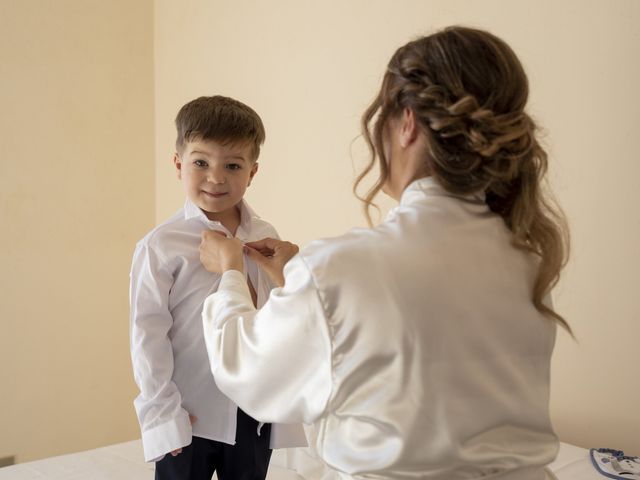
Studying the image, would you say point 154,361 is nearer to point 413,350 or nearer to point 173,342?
point 173,342

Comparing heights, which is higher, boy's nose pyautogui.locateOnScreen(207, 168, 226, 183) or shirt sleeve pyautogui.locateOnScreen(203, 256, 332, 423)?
boy's nose pyautogui.locateOnScreen(207, 168, 226, 183)

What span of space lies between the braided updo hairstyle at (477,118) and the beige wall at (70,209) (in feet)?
8.09

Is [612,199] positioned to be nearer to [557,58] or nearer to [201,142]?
[557,58]

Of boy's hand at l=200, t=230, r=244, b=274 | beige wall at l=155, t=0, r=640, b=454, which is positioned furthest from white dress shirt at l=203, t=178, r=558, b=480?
beige wall at l=155, t=0, r=640, b=454

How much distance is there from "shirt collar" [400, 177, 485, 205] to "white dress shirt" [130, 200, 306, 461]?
54cm

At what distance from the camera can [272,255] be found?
150 cm

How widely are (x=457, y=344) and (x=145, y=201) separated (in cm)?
291

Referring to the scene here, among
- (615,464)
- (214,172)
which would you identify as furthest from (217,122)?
(615,464)

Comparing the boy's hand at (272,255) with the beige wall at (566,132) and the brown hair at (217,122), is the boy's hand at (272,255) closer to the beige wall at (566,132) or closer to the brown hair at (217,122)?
the brown hair at (217,122)

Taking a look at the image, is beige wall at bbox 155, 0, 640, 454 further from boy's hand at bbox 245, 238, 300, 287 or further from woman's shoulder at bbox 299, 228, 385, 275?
woman's shoulder at bbox 299, 228, 385, 275

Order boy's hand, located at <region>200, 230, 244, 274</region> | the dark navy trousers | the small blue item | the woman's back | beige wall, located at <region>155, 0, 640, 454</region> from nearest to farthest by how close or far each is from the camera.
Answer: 1. the woman's back
2. boy's hand, located at <region>200, 230, 244, 274</region>
3. the dark navy trousers
4. the small blue item
5. beige wall, located at <region>155, 0, 640, 454</region>

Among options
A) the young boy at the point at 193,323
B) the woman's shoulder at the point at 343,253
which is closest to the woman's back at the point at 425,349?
A: the woman's shoulder at the point at 343,253

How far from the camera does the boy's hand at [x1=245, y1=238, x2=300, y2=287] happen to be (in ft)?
4.77

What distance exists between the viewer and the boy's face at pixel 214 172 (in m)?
1.47
